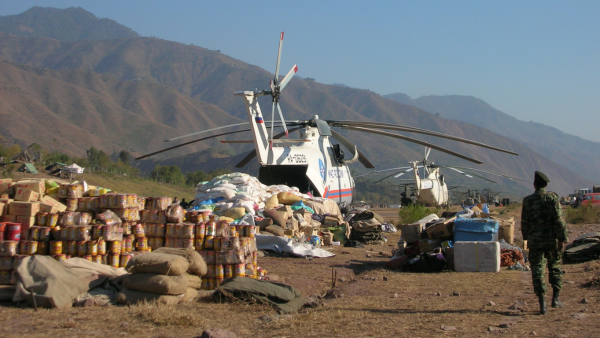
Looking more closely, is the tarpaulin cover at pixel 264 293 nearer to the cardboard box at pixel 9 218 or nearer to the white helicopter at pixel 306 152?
the cardboard box at pixel 9 218

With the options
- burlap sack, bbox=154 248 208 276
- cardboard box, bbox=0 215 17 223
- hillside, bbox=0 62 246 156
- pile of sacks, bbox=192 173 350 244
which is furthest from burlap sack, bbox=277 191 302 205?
→ hillside, bbox=0 62 246 156

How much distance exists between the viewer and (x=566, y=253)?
10.6 m

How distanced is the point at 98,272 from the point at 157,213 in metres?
1.57

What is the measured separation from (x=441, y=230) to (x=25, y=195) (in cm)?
723

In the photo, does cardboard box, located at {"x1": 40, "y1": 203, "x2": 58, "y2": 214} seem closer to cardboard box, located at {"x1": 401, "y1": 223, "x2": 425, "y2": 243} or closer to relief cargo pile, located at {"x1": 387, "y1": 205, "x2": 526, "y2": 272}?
relief cargo pile, located at {"x1": 387, "y1": 205, "x2": 526, "y2": 272}

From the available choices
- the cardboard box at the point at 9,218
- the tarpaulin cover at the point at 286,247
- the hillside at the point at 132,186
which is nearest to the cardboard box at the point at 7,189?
the cardboard box at the point at 9,218

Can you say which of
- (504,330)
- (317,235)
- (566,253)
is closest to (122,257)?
(504,330)

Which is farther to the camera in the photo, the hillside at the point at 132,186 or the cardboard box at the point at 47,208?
the hillside at the point at 132,186

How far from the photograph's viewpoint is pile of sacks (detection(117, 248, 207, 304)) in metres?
6.55

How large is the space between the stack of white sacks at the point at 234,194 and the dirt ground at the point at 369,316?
6446mm

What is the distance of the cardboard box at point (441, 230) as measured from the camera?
10.7 m

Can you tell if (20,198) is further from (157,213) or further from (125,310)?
(125,310)

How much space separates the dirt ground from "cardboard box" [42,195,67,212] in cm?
207

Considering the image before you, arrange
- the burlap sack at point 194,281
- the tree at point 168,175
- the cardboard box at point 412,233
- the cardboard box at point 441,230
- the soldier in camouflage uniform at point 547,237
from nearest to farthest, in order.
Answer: the soldier in camouflage uniform at point 547,237
the burlap sack at point 194,281
the cardboard box at point 441,230
the cardboard box at point 412,233
the tree at point 168,175
